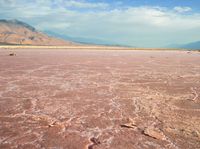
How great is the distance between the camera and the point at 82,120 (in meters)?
5.69

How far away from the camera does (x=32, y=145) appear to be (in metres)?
4.40

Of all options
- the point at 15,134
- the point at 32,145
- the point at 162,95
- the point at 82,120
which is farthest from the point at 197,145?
the point at 162,95

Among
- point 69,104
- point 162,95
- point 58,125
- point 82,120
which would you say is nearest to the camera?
point 58,125

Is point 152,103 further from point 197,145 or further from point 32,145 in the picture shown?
point 32,145

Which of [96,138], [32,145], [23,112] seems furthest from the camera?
[23,112]

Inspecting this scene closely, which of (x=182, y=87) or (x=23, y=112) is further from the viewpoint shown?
(x=182, y=87)

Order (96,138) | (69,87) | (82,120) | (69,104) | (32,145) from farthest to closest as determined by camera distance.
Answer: (69,87), (69,104), (82,120), (96,138), (32,145)

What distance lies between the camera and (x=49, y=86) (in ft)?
31.2

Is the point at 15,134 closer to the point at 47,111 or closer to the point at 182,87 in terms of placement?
the point at 47,111

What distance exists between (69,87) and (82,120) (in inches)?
151

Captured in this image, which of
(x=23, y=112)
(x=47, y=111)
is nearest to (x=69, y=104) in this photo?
(x=47, y=111)

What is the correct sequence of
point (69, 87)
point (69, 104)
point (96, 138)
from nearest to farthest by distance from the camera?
point (96, 138), point (69, 104), point (69, 87)

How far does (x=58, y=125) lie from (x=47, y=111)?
1078 millimetres

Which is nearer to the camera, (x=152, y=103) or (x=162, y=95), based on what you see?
(x=152, y=103)
